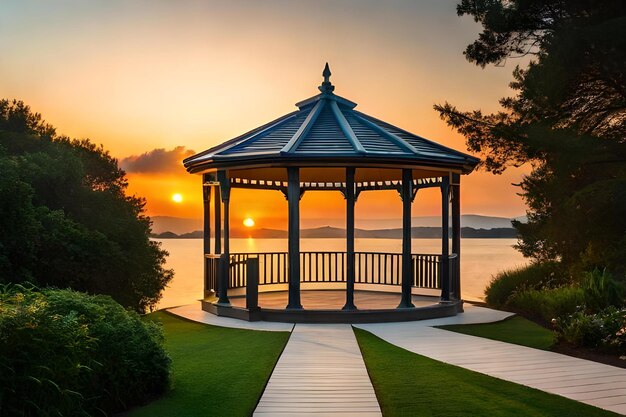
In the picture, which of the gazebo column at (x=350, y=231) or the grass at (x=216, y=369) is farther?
the gazebo column at (x=350, y=231)

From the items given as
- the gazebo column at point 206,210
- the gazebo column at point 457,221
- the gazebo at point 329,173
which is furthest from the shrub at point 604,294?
the gazebo column at point 206,210

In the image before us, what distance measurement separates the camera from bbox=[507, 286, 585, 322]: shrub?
526 inches

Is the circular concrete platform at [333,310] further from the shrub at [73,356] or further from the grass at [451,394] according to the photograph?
the shrub at [73,356]

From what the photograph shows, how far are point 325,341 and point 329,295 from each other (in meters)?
6.70

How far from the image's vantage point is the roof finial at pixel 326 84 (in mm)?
16266

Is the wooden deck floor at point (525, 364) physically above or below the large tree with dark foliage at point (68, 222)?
below

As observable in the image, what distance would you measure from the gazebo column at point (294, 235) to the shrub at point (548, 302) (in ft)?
17.2

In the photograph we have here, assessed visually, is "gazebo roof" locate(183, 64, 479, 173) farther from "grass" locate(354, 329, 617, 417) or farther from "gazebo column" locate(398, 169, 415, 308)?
"grass" locate(354, 329, 617, 417)

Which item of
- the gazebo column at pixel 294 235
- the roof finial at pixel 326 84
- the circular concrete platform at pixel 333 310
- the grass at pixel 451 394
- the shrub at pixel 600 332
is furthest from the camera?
the roof finial at pixel 326 84

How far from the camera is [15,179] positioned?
1144cm

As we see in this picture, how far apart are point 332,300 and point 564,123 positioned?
8.04 m

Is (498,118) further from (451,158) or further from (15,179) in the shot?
(15,179)

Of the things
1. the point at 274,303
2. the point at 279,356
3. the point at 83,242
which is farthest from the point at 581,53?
the point at 83,242

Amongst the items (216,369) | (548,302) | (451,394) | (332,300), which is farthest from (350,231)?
(451,394)
